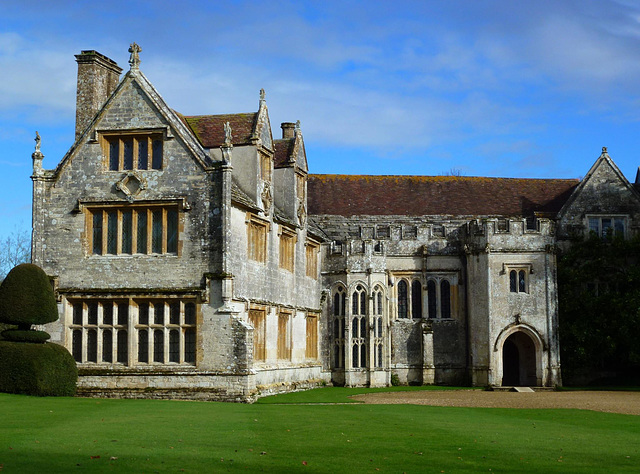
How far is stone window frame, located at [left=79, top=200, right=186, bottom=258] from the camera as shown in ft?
84.7

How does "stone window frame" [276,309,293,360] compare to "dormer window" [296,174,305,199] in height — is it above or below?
below

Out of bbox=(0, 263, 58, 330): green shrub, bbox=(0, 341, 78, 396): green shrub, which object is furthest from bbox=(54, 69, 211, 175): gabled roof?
bbox=(0, 341, 78, 396): green shrub

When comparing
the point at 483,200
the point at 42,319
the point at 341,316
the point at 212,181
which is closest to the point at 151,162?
the point at 212,181

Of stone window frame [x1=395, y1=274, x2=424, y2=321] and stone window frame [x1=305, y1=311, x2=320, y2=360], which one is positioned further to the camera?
stone window frame [x1=395, y1=274, x2=424, y2=321]

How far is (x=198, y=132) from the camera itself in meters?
28.2

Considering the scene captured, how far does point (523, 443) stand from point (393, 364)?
22387 millimetres

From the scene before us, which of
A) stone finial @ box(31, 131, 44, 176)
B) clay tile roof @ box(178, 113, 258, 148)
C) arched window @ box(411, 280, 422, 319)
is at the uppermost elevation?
clay tile roof @ box(178, 113, 258, 148)

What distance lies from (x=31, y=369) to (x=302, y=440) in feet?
38.5

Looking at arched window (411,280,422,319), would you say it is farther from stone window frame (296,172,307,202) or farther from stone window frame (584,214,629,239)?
stone window frame (584,214,629,239)

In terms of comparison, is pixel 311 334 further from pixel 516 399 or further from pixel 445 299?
pixel 516 399

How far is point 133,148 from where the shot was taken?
86.7 feet

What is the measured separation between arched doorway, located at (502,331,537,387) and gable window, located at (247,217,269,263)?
42.8 ft

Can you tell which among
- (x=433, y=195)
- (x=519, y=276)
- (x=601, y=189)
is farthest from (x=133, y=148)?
(x=601, y=189)

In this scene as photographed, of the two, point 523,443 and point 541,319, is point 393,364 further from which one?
point 523,443
